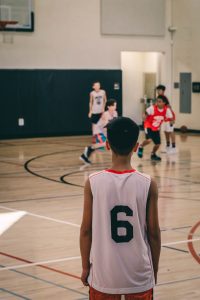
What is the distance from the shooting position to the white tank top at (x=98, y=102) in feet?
77.2

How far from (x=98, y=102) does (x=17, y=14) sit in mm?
4085

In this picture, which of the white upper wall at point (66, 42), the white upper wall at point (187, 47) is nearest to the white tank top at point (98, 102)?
the white upper wall at point (66, 42)

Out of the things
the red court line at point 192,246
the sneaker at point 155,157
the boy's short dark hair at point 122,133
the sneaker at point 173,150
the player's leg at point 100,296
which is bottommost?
the sneaker at point 173,150

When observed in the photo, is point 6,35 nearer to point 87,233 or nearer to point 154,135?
point 154,135

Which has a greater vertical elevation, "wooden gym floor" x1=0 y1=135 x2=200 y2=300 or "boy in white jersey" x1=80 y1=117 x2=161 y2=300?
"boy in white jersey" x1=80 y1=117 x2=161 y2=300

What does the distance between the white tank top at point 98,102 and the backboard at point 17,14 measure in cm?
343

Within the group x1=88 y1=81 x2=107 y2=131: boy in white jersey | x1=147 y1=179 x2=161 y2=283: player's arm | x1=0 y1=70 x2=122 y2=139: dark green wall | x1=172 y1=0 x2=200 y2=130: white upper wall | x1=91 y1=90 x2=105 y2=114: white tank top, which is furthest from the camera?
x1=172 y1=0 x2=200 y2=130: white upper wall

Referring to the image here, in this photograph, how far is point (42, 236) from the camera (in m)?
9.48

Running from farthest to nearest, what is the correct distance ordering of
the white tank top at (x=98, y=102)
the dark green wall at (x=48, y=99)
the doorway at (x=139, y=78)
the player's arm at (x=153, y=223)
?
the doorway at (x=139, y=78), the dark green wall at (x=48, y=99), the white tank top at (x=98, y=102), the player's arm at (x=153, y=223)

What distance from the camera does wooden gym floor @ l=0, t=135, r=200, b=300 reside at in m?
7.10

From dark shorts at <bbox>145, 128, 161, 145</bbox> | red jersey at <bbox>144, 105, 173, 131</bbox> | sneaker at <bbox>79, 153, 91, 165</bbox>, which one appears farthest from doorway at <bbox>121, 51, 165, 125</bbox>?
sneaker at <bbox>79, 153, 91, 165</bbox>

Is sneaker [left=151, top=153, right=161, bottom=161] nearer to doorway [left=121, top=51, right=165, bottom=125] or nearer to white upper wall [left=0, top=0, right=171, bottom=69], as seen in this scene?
white upper wall [left=0, top=0, right=171, bottom=69]

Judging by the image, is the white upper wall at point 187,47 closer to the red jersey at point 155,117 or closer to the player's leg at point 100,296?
the red jersey at point 155,117

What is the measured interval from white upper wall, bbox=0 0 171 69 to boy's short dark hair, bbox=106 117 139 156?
20784 millimetres
